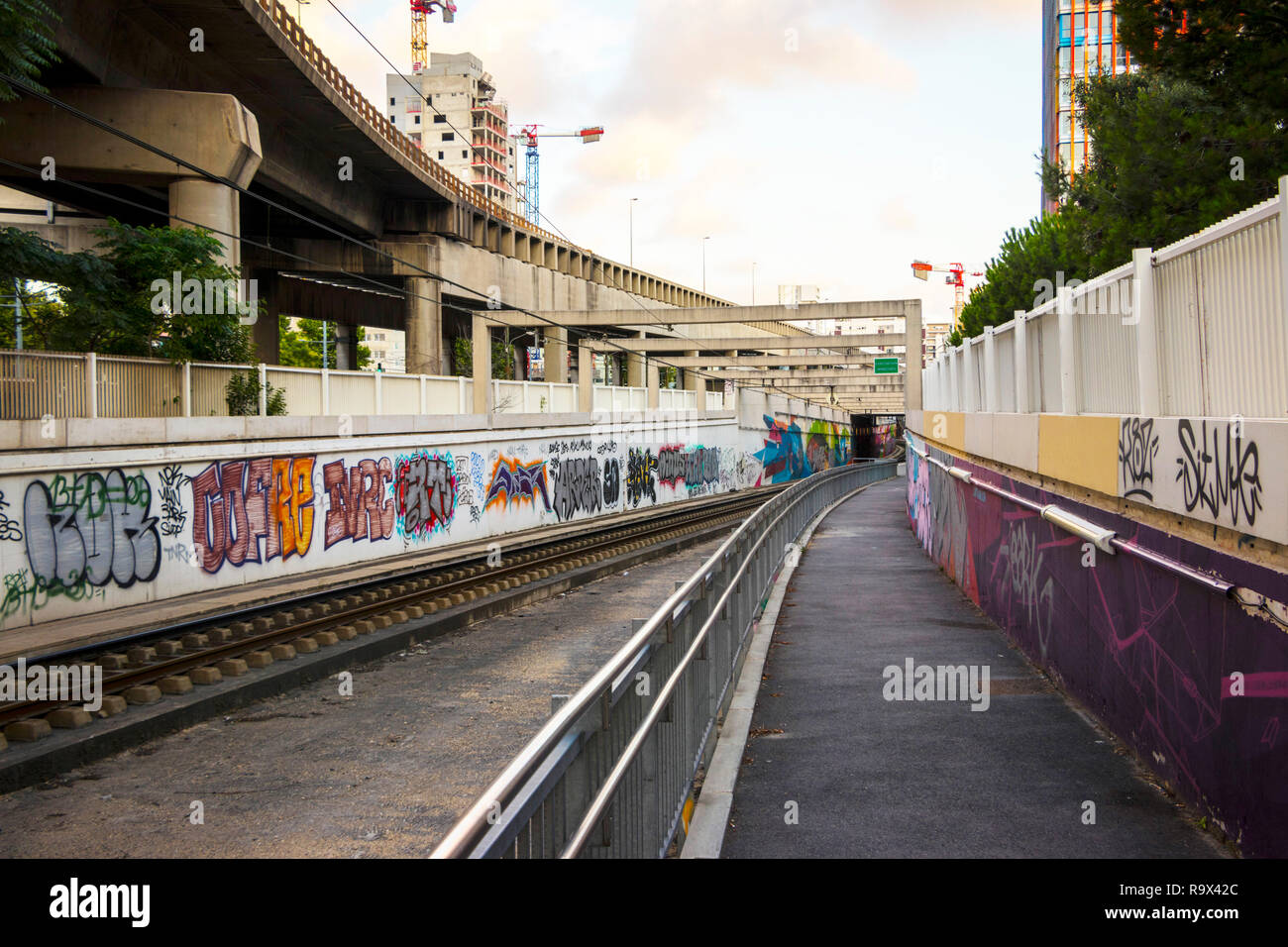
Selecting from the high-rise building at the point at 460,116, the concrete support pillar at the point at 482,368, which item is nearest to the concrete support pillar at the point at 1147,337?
the concrete support pillar at the point at 482,368

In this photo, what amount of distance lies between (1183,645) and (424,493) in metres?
22.0

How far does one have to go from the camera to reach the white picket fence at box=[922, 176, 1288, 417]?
5160 millimetres

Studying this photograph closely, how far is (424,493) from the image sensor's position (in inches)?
1049

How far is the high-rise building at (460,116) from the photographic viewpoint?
14888cm

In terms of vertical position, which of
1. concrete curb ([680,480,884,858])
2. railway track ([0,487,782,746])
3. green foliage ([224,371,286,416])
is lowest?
railway track ([0,487,782,746])

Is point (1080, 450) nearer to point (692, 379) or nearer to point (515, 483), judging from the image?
point (515, 483)

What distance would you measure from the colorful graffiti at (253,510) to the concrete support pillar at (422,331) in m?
15.2

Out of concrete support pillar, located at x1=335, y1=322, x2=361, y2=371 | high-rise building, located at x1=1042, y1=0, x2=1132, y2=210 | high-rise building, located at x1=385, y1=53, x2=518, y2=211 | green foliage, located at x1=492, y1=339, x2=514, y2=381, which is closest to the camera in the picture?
concrete support pillar, located at x1=335, y1=322, x2=361, y2=371

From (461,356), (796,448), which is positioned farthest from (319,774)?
(461,356)

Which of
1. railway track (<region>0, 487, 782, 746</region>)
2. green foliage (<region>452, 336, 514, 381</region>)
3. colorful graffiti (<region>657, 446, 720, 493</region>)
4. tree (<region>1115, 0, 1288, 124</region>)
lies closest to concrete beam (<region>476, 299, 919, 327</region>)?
colorful graffiti (<region>657, 446, 720, 493</region>)

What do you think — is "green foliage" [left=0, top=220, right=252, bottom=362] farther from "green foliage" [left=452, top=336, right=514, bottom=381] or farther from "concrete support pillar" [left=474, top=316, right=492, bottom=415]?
"green foliage" [left=452, top=336, right=514, bottom=381]

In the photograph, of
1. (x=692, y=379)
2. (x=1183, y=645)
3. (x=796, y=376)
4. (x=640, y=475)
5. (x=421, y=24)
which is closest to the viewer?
(x=1183, y=645)

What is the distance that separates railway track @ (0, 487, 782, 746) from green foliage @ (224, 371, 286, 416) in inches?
162
